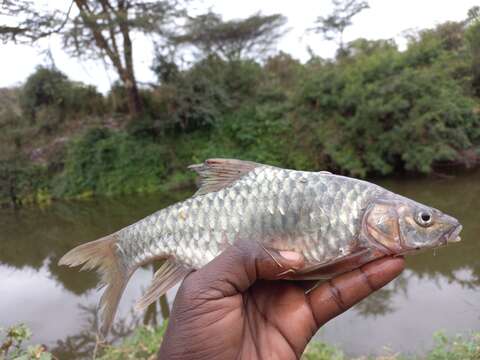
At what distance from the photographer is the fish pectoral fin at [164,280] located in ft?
5.34

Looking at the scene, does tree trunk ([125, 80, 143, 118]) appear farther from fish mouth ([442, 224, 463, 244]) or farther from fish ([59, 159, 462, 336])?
fish mouth ([442, 224, 463, 244])

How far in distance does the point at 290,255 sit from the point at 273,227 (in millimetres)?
139

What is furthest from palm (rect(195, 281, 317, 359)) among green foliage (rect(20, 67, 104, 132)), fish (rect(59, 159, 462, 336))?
green foliage (rect(20, 67, 104, 132))

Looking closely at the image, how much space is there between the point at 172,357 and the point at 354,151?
30.0 feet

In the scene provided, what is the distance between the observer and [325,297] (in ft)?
5.21

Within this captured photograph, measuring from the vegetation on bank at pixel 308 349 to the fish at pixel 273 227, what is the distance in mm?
1011

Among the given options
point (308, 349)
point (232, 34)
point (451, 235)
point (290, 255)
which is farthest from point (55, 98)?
point (451, 235)

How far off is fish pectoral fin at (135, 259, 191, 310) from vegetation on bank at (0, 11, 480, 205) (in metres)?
8.32

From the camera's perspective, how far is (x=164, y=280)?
166 cm

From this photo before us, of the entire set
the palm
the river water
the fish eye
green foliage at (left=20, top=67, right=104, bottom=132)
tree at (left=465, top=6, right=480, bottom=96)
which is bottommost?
the river water

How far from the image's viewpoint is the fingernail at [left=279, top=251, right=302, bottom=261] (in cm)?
143

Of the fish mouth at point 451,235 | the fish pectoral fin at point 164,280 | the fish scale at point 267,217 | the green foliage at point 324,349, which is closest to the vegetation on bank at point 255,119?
the green foliage at point 324,349

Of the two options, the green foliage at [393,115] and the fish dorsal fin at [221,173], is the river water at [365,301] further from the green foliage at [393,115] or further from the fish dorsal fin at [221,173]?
the fish dorsal fin at [221,173]

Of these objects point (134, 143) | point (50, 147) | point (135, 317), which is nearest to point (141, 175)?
→ point (134, 143)
